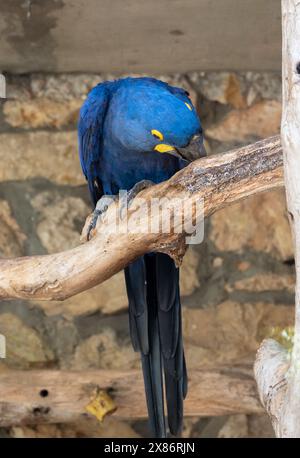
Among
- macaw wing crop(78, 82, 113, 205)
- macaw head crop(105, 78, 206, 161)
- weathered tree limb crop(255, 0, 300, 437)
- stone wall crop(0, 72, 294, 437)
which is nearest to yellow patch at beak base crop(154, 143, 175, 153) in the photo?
macaw head crop(105, 78, 206, 161)

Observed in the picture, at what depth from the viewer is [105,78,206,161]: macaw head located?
1.56 metres

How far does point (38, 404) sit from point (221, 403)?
450 mm

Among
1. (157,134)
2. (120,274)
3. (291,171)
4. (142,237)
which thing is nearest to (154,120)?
(157,134)

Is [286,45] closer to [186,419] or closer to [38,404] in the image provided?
[38,404]

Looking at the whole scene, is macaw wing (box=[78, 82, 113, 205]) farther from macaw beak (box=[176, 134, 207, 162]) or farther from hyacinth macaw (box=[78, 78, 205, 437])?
macaw beak (box=[176, 134, 207, 162])

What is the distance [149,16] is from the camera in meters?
1.89

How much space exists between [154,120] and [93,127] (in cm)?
30

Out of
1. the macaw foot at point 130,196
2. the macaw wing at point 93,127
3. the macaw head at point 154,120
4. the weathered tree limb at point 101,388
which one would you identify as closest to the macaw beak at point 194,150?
the macaw head at point 154,120

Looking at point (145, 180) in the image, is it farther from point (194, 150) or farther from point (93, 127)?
point (93, 127)

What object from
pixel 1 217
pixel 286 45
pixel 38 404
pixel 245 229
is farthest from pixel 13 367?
pixel 286 45

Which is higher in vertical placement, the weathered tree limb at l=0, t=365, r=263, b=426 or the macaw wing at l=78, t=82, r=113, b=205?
the macaw wing at l=78, t=82, r=113, b=205

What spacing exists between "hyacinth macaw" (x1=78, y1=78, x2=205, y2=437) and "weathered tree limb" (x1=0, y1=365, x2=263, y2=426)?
0.20 metres

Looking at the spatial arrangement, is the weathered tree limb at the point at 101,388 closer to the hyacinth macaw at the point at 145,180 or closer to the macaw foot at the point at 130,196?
the hyacinth macaw at the point at 145,180

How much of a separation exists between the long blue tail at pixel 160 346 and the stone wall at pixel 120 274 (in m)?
0.39
